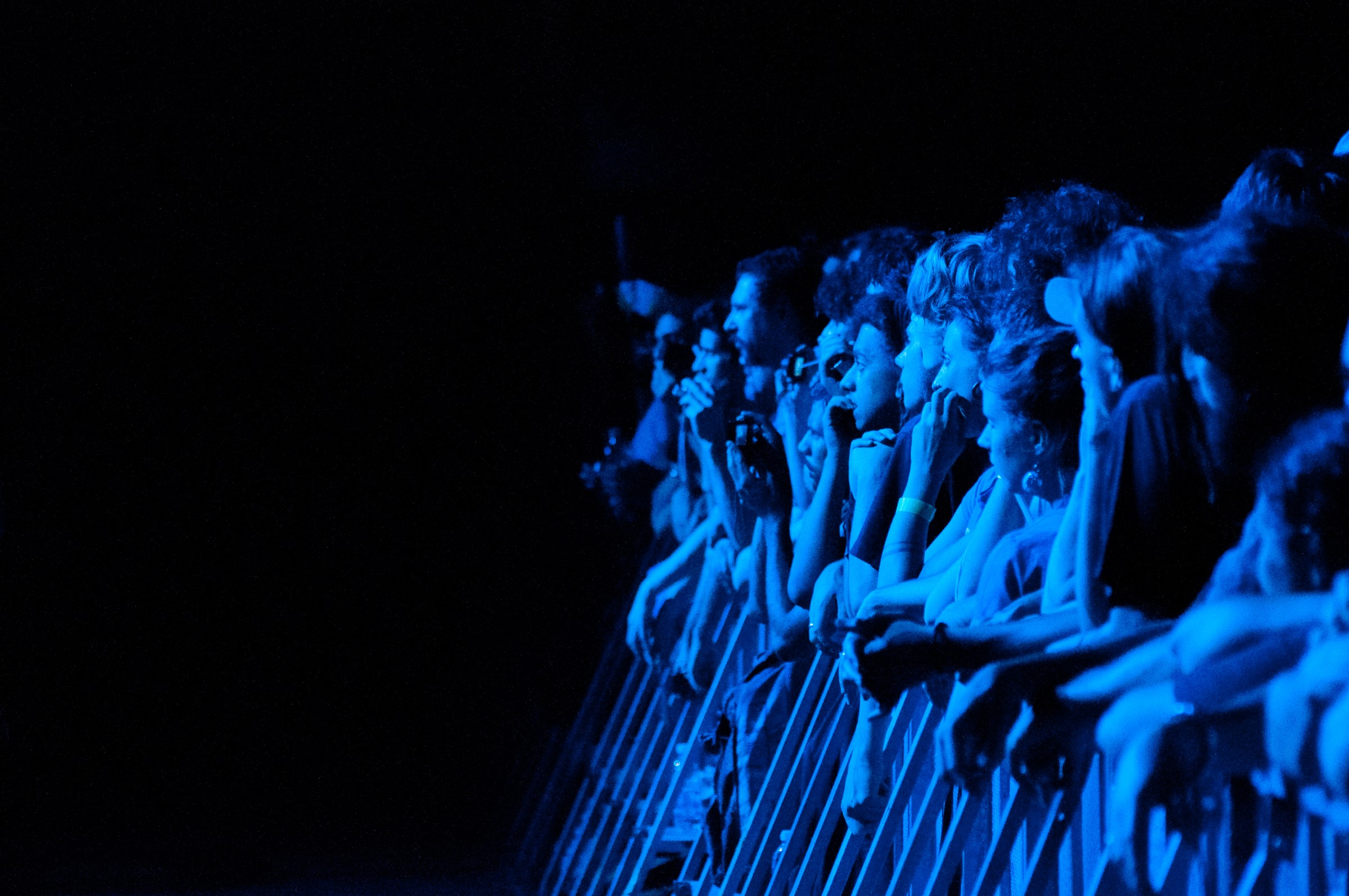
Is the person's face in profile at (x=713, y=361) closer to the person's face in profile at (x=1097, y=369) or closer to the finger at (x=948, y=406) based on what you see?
→ the finger at (x=948, y=406)

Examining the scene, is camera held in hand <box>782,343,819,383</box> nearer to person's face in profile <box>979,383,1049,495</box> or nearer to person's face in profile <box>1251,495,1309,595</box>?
person's face in profile <box>979,383,1049,495</box>

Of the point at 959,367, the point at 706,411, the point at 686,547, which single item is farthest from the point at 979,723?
the point at 686,547

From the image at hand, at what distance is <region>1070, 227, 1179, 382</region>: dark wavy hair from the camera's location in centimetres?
139

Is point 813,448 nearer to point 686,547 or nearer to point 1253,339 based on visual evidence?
point 686,547

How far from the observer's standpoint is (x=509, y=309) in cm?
510

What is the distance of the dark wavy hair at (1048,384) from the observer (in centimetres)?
169

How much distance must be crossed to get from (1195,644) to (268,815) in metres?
4.30

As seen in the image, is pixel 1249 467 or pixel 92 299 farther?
pixel 92 299

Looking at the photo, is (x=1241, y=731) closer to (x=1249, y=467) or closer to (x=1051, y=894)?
(x=1249, y=467)

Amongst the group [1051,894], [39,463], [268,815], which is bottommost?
[268,815]

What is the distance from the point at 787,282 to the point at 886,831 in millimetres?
1293

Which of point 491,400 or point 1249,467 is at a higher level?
point 1249,467

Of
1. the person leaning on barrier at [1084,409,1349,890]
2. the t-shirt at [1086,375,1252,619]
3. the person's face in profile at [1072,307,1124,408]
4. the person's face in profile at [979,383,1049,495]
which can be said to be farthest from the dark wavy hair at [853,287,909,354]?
the person leaning on barrier at [1084,409,1349,890]

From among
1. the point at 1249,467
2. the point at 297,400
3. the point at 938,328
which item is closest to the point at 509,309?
the point at 297,400
